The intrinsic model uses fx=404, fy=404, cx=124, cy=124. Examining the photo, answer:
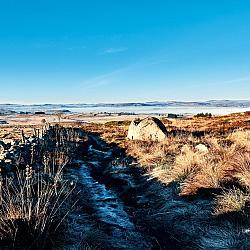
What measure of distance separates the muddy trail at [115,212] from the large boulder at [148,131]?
10.7 m

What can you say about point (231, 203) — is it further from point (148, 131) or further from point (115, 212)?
point (148, 131)

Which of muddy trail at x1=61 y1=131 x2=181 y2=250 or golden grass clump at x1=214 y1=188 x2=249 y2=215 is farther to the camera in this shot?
golden grass clump at x1=214 y1=188 x2=249 y2=215

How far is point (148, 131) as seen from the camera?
1147 inches

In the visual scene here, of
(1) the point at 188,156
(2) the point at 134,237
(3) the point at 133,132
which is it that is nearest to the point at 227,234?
(2) the point at 134,237

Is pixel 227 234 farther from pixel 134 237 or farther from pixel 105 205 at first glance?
pixel 105 205

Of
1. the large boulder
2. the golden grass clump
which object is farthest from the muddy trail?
the large boulder

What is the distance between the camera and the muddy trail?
7.62 m

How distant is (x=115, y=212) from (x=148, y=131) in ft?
63.3

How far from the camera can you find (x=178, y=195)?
10.6m

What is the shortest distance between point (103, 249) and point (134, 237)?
1092 mm

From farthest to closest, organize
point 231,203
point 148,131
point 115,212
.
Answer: point 148,131
point 115,212
point 231,203

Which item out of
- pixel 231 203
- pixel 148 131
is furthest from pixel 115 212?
pixel 148 131

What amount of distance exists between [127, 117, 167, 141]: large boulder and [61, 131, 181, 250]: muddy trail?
1073cm

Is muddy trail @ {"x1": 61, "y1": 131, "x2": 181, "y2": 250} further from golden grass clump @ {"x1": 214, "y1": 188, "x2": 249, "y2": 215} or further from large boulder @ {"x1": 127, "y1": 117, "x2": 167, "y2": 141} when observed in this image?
large boulder @ {"x1": 127, "y1": 117, "x2": 167, "y2": 141}
